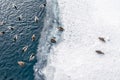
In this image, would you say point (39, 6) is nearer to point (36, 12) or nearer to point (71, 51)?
point (36, 12)

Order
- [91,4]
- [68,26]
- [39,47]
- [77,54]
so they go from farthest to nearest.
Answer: [91,4] → [68,26] → [39,47] → [77,54]

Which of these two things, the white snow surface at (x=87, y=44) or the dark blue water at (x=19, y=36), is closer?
the white snow surface at (x=87, y=44)

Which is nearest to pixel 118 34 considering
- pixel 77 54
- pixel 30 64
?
pixel 77 54

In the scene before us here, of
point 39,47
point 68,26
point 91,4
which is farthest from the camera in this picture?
point 91,4

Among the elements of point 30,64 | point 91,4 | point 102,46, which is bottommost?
point 30,64
